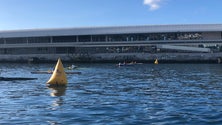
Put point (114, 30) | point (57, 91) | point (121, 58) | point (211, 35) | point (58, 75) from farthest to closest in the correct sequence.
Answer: point (114, 30)
point (211, 35)
point (121, 58)
point (58, 75)
point (57, 91)

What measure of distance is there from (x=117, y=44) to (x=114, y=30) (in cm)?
499

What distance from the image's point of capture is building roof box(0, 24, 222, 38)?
135m

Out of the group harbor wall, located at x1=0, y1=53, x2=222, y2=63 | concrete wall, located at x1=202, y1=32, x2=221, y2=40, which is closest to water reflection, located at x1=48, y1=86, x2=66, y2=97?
harbor wall, located at x1=0, y1=53, x2=222, y2=63

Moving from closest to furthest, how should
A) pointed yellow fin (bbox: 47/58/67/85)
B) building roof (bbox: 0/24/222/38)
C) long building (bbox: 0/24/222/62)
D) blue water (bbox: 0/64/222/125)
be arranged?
blue water (bbox: 0/64/222/125) < pointed yellow fin (bbox: 47/58/67/85) < long building (bbox: 0/24/222/62) < building roof (bbox: 0/24/222/38)

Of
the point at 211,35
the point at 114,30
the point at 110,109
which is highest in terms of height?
the point at 114,30

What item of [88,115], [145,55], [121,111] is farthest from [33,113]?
[145,55]

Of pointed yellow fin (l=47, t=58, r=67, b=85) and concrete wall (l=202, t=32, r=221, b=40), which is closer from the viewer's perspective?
pointed yellow fin (l=47, t=58, r=67, b=85)

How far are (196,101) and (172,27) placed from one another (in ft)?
373

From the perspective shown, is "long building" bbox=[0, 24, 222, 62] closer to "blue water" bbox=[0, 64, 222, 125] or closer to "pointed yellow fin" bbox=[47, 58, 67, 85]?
"pointed yellow fin" bbox=[47, 58, 67, 85]

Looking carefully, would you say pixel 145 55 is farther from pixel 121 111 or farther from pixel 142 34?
pixel 121 111

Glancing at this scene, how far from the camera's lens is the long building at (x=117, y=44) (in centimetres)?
12950

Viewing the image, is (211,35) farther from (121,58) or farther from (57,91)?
(57,91)

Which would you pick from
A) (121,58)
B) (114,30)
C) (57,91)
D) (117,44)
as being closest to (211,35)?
(117,44)

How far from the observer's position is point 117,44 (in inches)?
5487
